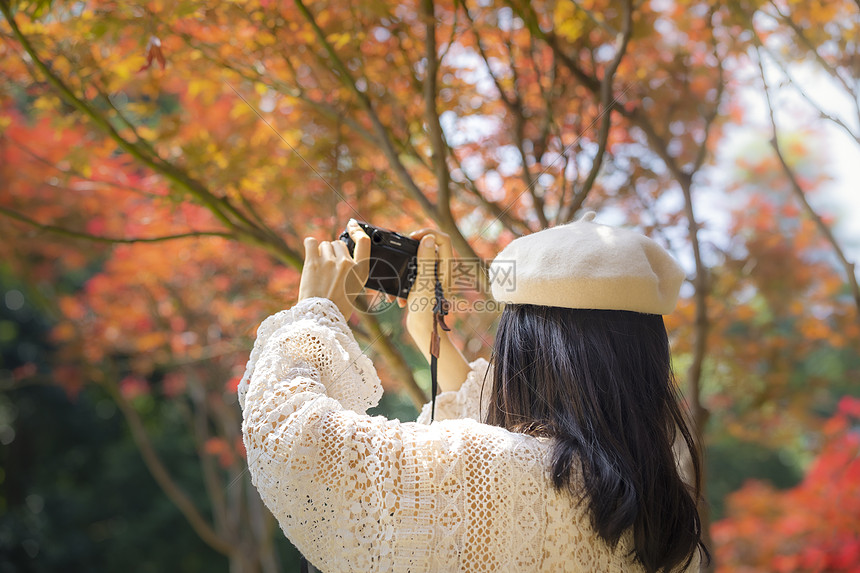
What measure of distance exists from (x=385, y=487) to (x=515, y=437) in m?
0.20

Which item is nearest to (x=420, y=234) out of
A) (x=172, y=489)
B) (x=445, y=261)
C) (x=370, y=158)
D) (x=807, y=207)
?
(x=445, y=261)

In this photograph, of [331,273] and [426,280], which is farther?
[426,280]

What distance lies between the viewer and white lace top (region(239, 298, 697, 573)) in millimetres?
860

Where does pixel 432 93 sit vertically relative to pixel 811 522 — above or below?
above

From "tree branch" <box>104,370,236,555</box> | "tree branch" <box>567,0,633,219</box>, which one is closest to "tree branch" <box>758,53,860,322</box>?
"tree branch" <box>567,0,633,219</box>


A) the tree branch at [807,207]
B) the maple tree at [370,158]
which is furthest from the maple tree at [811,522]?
the tree branch at [807,207]

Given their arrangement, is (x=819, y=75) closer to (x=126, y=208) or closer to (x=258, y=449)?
(x=258, y=449)

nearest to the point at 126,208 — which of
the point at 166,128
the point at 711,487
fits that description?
the point at 166,128

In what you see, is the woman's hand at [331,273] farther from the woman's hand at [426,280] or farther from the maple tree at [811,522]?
the maple tree at [811,522]

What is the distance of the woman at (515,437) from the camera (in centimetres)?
86

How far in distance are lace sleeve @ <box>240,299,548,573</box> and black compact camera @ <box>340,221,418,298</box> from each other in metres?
0.31

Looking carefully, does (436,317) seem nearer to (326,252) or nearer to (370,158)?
(326,252)

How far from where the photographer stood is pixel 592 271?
0.93 meters

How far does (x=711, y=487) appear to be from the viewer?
22.2 ft
